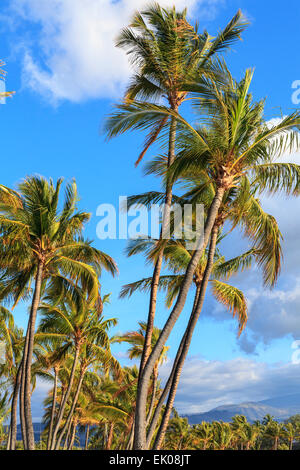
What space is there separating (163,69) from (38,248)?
294 inches

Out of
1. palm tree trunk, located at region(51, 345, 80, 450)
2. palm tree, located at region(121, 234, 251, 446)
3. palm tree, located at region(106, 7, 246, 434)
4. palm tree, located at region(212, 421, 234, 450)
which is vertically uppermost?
palm tree, located at region(106, 7, 246, 434)

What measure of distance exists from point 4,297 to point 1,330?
3.84 m

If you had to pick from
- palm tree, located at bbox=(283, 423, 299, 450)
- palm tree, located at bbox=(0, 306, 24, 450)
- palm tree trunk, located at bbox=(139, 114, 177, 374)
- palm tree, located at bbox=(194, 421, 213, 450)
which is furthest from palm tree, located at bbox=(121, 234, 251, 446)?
palm tree, located at bbox=(283, 423, 299, 450)

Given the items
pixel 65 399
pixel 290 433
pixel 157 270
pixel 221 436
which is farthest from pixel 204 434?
pixel 157 270

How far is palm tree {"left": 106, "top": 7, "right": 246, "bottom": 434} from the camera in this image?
11750mm

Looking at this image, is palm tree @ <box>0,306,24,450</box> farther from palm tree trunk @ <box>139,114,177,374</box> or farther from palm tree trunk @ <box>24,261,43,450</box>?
palm tree trunk @ <box>139,114,177,374</box>

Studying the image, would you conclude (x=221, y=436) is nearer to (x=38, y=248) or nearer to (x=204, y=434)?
(x=204, y=434)

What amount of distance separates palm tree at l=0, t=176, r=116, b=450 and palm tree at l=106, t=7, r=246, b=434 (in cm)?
439

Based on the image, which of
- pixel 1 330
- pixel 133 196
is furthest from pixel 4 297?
pixel 133 196
